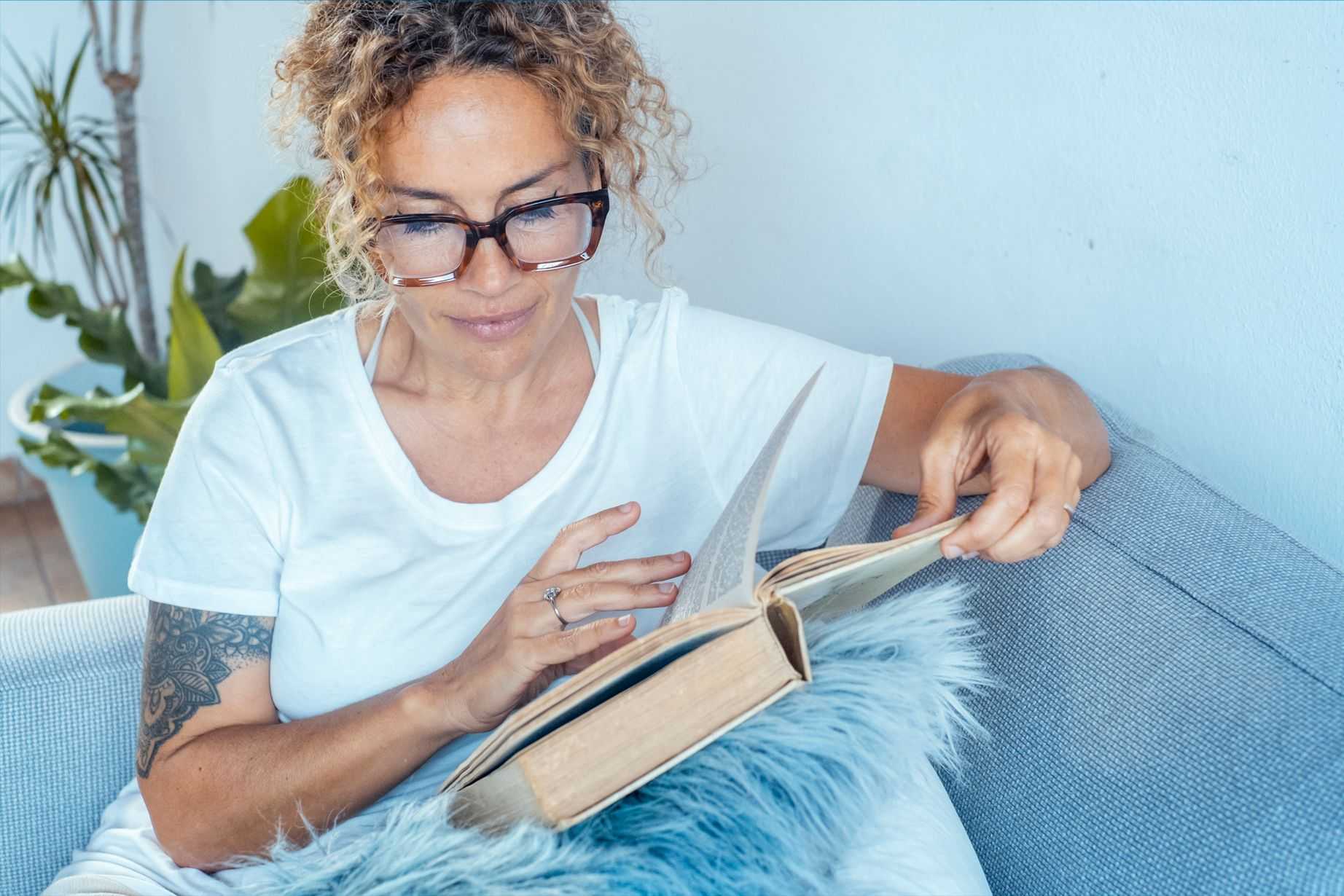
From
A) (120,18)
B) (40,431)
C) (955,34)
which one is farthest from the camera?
(120,18)

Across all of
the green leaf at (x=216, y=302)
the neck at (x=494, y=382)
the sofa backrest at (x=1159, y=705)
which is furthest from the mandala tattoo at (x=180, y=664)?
the green leaf at (x=216, y=302)

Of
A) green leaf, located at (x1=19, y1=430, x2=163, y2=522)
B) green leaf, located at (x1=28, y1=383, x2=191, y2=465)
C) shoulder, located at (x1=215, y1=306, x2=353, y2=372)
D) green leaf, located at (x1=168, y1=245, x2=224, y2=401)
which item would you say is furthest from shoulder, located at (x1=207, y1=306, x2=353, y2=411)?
green leaf, located at (x1=19, y1=430, x2=163, y2=522)

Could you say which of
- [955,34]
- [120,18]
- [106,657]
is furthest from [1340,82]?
[120,18]

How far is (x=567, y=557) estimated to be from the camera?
966 millimetres

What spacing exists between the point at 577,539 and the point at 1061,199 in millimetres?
860

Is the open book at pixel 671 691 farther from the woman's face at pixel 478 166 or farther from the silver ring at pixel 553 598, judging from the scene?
the woman's face at pixel 478 166

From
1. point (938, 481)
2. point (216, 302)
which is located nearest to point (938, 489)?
point (938, 481)

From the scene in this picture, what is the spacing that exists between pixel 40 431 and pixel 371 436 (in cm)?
142

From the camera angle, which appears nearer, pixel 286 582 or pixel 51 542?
pixel 286 582

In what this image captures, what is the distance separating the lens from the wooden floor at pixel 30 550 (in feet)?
9.39

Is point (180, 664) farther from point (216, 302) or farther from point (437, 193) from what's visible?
point (216, 302)

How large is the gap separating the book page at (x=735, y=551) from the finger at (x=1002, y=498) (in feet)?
0.55

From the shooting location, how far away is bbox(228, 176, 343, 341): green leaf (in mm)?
2150

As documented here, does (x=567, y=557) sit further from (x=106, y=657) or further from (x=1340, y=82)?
(x=1340, y=82)
